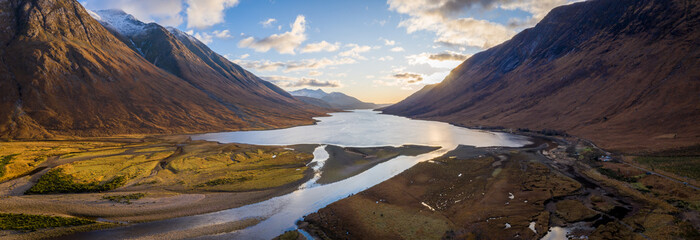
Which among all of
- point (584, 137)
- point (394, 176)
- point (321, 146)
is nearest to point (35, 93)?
point (321, 146)

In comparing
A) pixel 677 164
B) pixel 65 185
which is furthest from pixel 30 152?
pixel 677 164

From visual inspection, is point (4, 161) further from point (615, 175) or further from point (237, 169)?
point (615, 175)

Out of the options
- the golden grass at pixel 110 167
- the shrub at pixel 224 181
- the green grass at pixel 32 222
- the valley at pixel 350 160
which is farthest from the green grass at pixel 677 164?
the golden grass at pixel 110 167

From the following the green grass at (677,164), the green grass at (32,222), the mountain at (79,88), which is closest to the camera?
the green grass at (32,222)

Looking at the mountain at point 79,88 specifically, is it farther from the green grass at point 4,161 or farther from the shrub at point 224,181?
the shrub at point 224,181

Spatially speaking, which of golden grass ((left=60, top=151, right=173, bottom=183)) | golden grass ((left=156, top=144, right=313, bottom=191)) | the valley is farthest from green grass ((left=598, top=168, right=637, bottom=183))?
golden grass ((left=60, top=151, right=173, bottom=183))

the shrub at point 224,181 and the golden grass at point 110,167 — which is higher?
the golden grass at point 110,167
